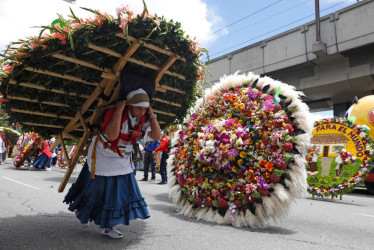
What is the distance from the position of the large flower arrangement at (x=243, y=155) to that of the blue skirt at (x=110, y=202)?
1.44 meters

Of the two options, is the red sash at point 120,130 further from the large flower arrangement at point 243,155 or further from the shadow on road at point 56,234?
the large flower arrangement at point 243,155

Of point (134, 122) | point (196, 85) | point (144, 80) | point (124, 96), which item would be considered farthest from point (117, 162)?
point (196, 85)

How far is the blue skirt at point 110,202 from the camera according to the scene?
3.31 metres

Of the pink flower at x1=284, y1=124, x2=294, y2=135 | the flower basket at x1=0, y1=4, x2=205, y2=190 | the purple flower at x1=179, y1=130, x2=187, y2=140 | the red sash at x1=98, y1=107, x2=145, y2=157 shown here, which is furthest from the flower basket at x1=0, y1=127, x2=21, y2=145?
the pink flower at x1=284, y1=124, x2=294, y2=135

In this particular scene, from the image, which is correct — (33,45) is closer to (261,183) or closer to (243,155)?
(243,155)

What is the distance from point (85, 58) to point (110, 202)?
60.9 inches

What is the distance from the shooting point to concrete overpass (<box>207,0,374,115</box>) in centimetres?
1379

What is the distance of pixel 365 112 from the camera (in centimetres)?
1049

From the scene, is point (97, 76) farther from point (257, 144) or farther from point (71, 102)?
point (257, 144)

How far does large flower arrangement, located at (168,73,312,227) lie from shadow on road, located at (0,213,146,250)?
3.66 ft

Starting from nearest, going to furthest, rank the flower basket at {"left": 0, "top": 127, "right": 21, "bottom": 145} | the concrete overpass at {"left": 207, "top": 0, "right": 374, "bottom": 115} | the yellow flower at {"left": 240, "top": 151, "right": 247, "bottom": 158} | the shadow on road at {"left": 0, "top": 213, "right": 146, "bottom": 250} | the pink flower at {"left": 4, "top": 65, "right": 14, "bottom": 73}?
1. the shadow on road at {"left": 0, "top": 213, "right": 146, "bottom": 250}
2. the pink flower at {"left": 4, "top": 65, "right": 14, "bottom": 73}
3. the yellow flower at {"left": 240, "top": 151, "right": 247, "bottom": 158}
4. the concrete overpass at {"left": 207, "top": 0, "right": 374, "bottom": 115}
5. the flower basket at {"left": 0, "top": 127, "right": 21, "bottom": 145}

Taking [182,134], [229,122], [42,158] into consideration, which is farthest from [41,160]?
[229,122]

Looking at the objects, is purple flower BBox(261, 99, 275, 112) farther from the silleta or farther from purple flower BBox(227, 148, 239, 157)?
the silleta

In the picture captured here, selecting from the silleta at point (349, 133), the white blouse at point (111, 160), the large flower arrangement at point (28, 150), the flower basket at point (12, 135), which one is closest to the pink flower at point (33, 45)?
the white blouse at point (111, 160)
